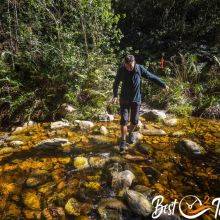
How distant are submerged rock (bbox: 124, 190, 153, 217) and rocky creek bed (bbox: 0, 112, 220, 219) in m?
0.01

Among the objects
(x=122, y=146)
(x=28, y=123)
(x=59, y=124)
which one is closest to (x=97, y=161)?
(x=122, y=146)

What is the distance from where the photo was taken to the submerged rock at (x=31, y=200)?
4.30m

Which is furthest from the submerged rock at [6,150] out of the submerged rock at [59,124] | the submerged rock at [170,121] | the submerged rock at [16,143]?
the submerged rock at [170,121]

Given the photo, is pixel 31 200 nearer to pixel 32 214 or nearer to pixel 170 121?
pixel 32 214

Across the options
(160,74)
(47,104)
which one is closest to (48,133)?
(47,104)

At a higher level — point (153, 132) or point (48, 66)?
point (48, 66)

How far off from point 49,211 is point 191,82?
6.34m

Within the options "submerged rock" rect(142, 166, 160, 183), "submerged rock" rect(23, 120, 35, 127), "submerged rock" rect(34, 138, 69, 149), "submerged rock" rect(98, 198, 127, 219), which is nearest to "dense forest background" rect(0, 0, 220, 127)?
"submerged rock" rect(23, 120, 35, 127)

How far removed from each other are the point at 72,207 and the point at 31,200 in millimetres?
613

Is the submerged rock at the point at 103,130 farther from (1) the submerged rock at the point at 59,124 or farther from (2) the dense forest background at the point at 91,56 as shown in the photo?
(1) the submerged rock at the point at 59,124

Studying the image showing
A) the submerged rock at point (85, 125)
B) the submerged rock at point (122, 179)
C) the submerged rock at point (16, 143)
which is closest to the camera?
the submerged rock at point (122, 179)

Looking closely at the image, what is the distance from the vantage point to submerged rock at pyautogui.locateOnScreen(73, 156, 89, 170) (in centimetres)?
539

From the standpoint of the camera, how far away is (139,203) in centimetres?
417

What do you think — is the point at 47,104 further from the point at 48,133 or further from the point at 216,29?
the point at 216,29
